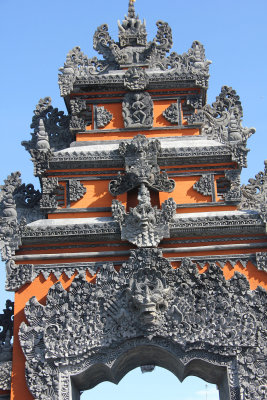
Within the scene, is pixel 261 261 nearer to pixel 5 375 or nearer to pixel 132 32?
pixel 5 375

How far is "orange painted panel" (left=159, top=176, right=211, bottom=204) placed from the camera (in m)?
15.2

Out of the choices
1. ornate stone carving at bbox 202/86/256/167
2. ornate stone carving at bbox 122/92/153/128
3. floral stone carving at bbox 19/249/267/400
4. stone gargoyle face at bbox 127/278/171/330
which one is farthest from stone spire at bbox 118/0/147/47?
stone gargoyle face at bbox 127/278/171/330

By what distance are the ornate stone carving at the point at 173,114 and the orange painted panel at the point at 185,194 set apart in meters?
2.04

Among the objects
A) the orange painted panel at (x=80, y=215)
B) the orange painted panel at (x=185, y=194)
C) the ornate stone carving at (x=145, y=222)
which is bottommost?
the ornate stone carving at (x=145, y=222)

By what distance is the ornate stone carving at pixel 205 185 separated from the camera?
598 inches

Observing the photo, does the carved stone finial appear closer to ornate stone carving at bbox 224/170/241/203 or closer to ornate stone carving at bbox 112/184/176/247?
ornate stone carving at bbox 112/184/176/247

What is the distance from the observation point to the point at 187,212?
1497cm

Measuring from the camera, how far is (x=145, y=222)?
1381 centimetres

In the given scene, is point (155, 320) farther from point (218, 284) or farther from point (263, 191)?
point (263, 191)

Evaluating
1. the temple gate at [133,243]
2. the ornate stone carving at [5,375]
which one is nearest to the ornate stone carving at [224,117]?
the temple gate at [133,243]

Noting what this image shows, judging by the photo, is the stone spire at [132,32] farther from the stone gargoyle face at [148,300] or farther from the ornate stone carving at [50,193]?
the stone gargoyle face at [148,300]

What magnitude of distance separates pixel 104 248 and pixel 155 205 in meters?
1.75

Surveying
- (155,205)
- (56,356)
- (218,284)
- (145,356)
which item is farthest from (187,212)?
(56,356)

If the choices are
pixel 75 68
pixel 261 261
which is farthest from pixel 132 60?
pixel 261 261
